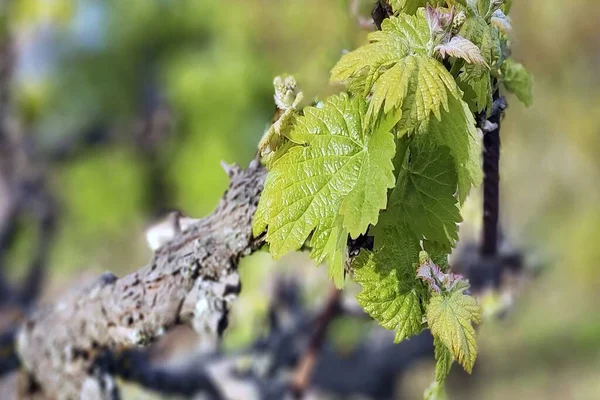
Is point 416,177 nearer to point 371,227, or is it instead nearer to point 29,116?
point 371,227

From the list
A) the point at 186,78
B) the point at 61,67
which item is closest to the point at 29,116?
the point at 186,78

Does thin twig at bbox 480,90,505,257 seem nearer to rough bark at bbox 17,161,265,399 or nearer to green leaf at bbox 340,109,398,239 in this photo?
green leaf at bbox 340,109,398,239

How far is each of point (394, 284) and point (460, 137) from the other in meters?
0.15

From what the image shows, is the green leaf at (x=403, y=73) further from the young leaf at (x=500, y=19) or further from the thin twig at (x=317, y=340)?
the thin twig at (x=317, y=340)

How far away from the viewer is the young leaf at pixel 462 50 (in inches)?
20.2

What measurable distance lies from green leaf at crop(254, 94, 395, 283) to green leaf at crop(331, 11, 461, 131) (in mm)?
29

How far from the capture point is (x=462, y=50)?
516mm

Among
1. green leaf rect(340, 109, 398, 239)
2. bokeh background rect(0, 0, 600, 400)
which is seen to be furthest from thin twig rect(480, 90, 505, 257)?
bokeh background rect(0, 0, 600, 400)

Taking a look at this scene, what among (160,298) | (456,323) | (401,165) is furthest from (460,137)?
(160,298)

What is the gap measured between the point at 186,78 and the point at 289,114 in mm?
4446

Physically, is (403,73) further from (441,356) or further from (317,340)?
(317,340)

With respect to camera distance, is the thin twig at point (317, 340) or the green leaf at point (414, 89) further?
the thin twig at point (317, 340)

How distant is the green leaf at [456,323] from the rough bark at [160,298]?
0.79ft

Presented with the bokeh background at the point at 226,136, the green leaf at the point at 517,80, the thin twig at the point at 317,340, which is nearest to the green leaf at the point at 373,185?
the green leaf at the point at 517,80
